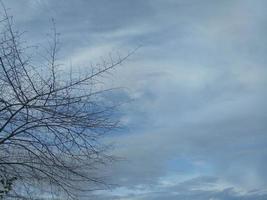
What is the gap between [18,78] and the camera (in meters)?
6.26

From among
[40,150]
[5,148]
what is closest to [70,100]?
[40,150]

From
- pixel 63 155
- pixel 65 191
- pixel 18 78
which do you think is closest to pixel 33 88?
pixel 18 78

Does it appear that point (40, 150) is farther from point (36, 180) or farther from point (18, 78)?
point (18, 78)

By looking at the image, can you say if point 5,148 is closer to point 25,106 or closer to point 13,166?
point 13,166

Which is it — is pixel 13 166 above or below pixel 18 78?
below

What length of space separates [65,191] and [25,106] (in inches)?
59.4

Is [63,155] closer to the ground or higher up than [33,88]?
closer to the ground

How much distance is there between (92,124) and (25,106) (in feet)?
3.56

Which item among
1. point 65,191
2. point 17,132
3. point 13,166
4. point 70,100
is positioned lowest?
point 65,191

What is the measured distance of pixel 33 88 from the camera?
20.6 feet

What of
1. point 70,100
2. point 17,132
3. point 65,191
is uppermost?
point 70,100

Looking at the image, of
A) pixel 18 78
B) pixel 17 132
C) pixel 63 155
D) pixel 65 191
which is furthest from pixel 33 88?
pixel 65 191

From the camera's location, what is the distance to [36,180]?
652 centimetres

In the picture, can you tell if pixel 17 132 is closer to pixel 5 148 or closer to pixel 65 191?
pixel 5 148
